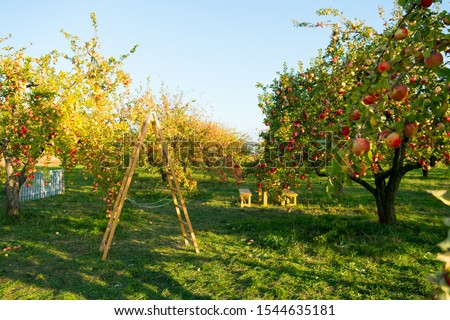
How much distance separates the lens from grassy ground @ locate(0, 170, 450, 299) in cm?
546

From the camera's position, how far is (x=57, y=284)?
579cm

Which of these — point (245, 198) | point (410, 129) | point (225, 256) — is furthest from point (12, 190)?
point (410, 129)

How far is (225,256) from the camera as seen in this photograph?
7.12m

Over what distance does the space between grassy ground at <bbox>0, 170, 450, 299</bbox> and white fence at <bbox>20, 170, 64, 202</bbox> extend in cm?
222

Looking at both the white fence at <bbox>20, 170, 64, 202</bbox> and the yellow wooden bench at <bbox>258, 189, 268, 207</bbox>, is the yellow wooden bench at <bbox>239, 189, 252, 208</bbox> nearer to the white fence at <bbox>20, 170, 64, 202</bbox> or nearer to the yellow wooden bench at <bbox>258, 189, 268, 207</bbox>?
the yellow wooden bench at <bbox>258, 189, 268, 207</bbox>

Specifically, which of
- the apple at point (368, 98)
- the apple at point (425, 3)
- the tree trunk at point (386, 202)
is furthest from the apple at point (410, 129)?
the tree trunk at point (386, 202)

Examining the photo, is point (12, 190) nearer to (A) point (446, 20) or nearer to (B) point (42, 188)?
(B) point (42, 188)

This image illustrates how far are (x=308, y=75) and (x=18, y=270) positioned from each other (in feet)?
20.7

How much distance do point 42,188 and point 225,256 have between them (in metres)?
10.7

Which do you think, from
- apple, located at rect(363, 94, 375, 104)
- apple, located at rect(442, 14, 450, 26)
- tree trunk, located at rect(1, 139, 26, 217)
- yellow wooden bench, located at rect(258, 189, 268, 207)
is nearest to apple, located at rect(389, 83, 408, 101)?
apple, located at rect(363, 94, 375, 104)

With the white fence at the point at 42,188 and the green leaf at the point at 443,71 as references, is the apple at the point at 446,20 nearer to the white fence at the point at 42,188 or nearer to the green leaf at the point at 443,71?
the green leaf at the point at 443,71

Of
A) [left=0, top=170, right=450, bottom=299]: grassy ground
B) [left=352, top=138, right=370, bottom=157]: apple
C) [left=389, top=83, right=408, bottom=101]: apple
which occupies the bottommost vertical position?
[left=0, top=170, right=450, bottom=299]: grassy ground
